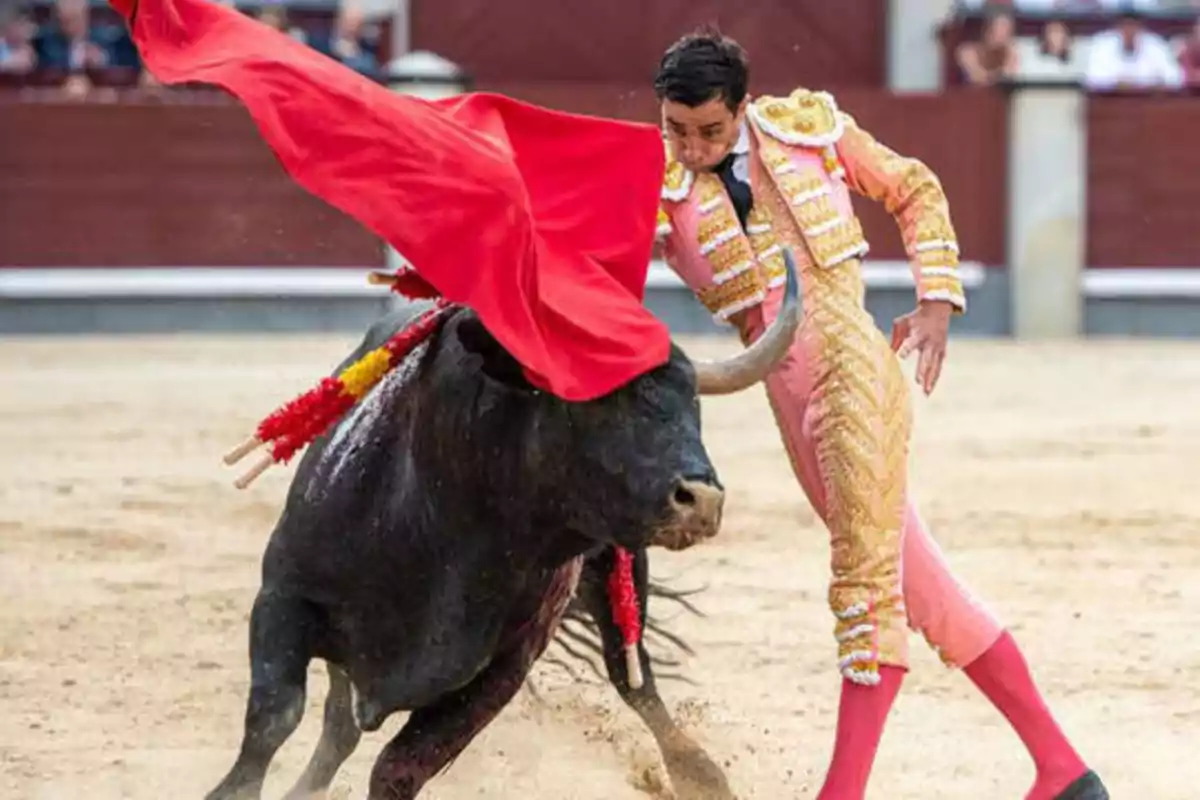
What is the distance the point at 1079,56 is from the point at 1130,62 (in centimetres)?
46

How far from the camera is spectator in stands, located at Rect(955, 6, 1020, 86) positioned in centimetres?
1130

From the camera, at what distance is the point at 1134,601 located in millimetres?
4855

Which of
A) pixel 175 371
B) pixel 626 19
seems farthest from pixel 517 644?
pixel 626 19

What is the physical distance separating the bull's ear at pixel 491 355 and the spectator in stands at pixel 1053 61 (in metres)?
8.91

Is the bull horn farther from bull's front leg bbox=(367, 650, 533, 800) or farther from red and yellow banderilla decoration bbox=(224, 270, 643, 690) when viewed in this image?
bull's front leg bbox=(367, 650, 533, 800)

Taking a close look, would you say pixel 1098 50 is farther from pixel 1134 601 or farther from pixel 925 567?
pixel 925 567

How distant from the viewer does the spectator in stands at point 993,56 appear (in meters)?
11.3

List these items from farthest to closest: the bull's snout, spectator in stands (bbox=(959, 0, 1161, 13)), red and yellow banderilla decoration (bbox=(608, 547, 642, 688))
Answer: spectator in stands (bbox=(959, 0, 1161, 13))
red and yellow banderilla decoration (bbox=(608, 547, 642, 688))
the bull's snout

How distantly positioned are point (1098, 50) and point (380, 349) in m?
9.28

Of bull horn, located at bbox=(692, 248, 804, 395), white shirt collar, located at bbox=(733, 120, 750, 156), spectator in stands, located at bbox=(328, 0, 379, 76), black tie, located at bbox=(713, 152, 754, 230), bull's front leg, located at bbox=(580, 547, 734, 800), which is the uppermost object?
white shirt collar, located at bbox=(733, 120, 750, 156)

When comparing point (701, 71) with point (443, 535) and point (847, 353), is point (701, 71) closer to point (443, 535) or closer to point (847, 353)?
point (847, 353)

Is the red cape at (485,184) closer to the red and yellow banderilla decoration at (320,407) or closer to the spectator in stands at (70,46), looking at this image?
the red and yellow banderilla decoration at (320,407)

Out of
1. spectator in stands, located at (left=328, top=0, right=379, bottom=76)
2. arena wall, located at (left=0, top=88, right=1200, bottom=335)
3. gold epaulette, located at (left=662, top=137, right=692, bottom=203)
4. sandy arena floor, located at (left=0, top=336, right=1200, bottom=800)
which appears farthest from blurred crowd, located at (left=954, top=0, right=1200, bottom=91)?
gold epaulette, located at (left=662, top=137, right=692, bottom=203)

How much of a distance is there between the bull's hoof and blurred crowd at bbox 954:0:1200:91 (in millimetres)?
8392
